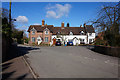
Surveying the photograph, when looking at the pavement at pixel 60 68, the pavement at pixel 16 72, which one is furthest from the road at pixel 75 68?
the pavement at pixel 16 72

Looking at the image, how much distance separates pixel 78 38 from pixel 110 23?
31.0m

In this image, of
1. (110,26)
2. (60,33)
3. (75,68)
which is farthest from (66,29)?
(75,68)

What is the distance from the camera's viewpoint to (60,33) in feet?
148

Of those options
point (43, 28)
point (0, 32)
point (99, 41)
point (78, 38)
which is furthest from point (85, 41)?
point (0, 32)

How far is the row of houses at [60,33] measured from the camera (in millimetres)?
45719

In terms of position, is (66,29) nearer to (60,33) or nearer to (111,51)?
(60,33)

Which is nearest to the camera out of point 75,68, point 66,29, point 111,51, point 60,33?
point 75,68

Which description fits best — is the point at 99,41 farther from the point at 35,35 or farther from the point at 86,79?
the point at 35,35

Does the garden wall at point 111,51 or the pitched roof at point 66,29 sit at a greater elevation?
the pitched roof at point 66,29

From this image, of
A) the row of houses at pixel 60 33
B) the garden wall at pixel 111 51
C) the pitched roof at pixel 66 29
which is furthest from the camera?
the pitched roof at pixel 66 29

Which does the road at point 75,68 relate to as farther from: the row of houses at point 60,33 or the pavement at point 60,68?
the row of houses at point 60,33

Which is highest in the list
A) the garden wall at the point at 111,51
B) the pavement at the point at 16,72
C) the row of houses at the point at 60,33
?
the row of houses at the point at 60,33

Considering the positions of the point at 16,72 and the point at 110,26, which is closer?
the point at 16,72

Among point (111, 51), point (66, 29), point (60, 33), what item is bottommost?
point (111, 51)
